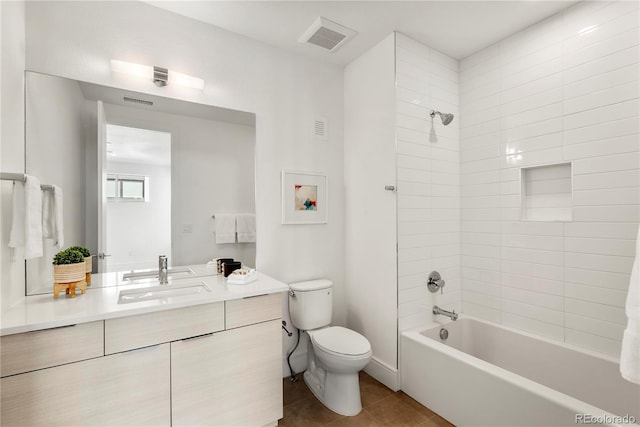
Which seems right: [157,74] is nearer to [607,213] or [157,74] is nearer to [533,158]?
[533,158]

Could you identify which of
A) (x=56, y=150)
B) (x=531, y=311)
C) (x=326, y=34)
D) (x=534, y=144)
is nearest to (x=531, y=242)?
(x=531, y=311)

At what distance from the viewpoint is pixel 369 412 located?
1.95 meters

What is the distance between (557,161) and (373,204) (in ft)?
4.17

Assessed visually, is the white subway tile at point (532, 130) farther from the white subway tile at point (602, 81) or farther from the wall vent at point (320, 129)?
the wall vent at point (320, 129)

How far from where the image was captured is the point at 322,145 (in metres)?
2.60

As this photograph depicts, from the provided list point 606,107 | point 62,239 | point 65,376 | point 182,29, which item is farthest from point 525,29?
point 65,376

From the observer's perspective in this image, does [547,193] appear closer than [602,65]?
No

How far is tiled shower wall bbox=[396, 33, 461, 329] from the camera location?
88.7 inches

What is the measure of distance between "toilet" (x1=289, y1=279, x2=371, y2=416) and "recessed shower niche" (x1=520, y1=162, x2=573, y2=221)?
1.56 m

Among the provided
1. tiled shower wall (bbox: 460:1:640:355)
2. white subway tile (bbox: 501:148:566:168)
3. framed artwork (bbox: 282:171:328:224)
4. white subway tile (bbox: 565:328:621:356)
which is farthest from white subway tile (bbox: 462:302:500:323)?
framed artwork (bbox: 282:171:328:224)

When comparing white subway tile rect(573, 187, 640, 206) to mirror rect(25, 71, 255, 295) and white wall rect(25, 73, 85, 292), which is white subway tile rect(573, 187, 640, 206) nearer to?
mirror rect(25, 71, 255, 295)

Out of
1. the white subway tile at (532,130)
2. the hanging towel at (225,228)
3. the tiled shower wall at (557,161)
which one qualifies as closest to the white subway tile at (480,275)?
the tiled shower wall at (557,161)

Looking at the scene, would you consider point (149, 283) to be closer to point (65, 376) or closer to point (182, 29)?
point (65, 376)

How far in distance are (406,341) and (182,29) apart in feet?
8.80
